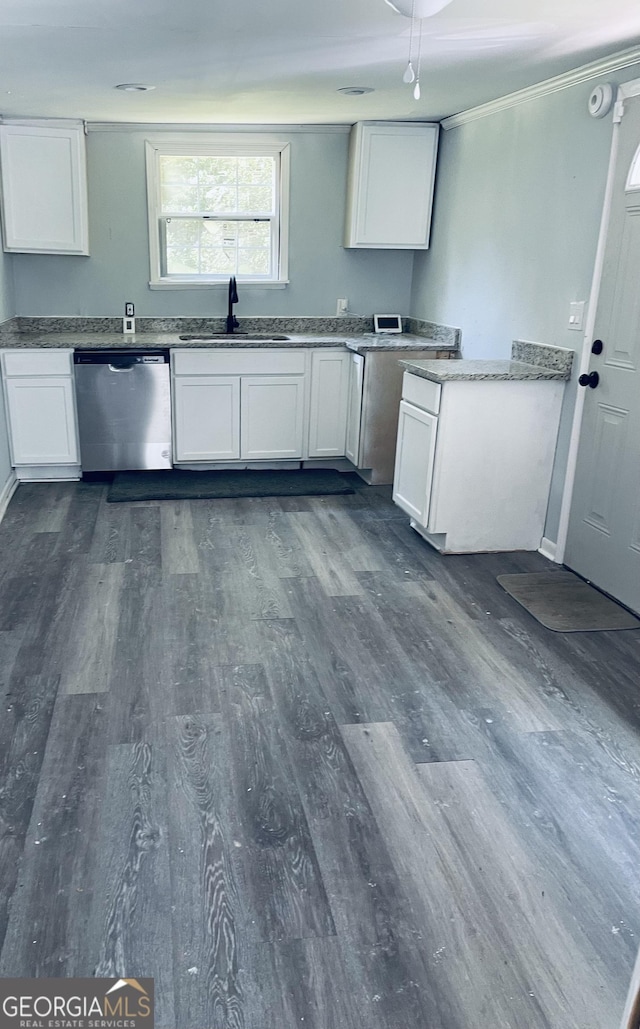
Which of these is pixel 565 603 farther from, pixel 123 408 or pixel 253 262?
pixel 253 262

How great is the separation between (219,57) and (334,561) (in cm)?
222

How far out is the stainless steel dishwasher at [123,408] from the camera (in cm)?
495

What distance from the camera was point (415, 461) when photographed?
413 centimetres

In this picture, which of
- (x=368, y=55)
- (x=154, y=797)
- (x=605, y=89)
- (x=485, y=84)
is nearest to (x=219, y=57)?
(x=368, y=55)

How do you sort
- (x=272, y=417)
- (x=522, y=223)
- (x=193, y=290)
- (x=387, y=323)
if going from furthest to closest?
(x=387, y=323) < (x=193, y=290) < (x=272, y=417) < (x=522, y=223)

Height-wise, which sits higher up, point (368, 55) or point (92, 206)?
point (368, 55)

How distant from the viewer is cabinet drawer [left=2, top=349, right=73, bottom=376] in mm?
4836

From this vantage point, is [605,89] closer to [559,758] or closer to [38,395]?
[559,758]

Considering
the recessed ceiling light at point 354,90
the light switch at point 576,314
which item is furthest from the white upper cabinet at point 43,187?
the light switch at point 576,314

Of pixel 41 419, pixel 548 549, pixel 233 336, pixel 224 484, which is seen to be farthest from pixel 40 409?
pixel 548 549

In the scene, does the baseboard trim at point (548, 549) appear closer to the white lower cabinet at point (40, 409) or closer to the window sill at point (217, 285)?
the window sill at point (217, 285)

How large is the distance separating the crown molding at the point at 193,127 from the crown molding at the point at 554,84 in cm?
91

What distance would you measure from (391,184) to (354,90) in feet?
4.05

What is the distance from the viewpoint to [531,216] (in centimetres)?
404
